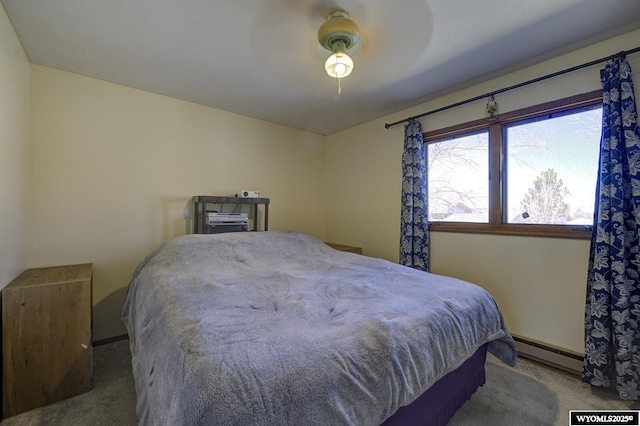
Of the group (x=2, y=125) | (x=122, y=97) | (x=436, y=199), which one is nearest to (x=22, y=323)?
(x=2, y=125)

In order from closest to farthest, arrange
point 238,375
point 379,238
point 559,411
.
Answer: point 238,375 < point 559,411 < point 379,238

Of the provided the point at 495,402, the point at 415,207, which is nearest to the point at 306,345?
the point at 495,402

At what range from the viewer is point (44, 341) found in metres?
1.64

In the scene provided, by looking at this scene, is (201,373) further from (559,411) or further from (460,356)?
(559,411)

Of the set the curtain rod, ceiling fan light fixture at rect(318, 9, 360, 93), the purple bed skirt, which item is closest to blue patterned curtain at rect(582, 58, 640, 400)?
the curtain rod

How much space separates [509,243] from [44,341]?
3479 millimetres

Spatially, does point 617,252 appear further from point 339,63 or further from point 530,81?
point 339,63

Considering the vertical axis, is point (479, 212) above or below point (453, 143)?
below

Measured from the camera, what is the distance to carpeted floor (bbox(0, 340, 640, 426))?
1.49m

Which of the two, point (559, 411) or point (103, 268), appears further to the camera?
point (103, 268)

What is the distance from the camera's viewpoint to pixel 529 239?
216cm

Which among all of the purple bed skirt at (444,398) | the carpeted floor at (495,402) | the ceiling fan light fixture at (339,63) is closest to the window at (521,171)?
the carpeted floor at (495,402)

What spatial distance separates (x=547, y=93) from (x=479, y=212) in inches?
42.4

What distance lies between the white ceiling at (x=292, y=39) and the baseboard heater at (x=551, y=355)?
227 cm
